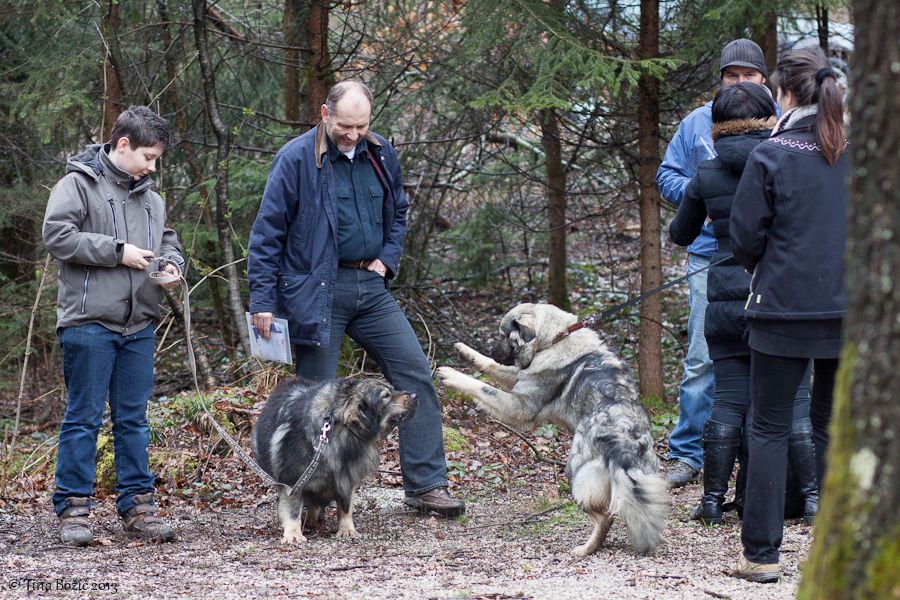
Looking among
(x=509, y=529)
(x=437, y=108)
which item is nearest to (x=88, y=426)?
(x=509, y=529)

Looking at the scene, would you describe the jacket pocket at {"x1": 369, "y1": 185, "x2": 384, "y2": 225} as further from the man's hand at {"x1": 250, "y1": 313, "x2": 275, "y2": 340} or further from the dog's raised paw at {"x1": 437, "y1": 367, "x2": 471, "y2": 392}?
the dog's raised paw at {"x1": 437, "y1": 367, "x2": 471, "y2": 392}

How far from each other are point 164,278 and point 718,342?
10.2ft

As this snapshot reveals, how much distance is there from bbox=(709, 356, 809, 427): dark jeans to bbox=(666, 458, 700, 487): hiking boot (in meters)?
1.21

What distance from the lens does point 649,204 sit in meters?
8.07

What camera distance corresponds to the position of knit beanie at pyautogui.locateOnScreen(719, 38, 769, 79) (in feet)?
18.8

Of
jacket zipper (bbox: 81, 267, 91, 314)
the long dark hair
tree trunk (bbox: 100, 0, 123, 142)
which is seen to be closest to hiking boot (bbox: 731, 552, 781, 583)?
the long dark hair

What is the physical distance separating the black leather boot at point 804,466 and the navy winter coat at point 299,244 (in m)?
2.73

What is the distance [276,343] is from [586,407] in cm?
176

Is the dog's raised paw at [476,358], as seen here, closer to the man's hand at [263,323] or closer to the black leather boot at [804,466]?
the man's hand at [263,323]

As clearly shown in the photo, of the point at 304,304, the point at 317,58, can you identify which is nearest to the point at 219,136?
the point at 317,58

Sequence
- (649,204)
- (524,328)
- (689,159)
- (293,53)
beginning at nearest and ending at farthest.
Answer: (524,328)
(689,159)
(649,204)
(293,53)

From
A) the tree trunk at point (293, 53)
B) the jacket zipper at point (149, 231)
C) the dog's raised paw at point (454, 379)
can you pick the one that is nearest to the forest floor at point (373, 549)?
the dog's raised paw at point (454, 379)

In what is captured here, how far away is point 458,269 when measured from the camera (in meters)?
11.6

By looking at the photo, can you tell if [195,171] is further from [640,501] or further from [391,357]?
[640,501]
